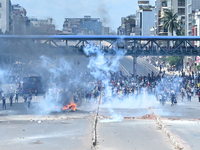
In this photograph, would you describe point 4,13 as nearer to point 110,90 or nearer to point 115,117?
point 110,90

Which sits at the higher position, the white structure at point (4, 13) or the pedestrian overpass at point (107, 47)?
the white structure at point (4, 13)

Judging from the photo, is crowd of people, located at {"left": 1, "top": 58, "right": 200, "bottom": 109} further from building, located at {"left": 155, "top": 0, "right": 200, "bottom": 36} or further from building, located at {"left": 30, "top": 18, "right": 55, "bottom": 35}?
building, located at {"left": 155, "top": 0, "right": 200, "bottom": 36}

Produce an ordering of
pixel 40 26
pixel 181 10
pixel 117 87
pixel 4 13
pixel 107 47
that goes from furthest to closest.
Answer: pixel 181 10 < pixel 4 13 < pixel 107 47 < pixel 117 87 < pixel 40 26

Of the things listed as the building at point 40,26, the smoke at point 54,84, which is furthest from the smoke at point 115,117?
the building at point 40,26

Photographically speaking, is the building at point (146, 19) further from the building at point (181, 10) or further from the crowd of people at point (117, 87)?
the crowd of people at point (117, 87)

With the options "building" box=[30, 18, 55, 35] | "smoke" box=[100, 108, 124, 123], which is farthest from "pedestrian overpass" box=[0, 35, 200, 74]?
"smoke" box=[100, 108, 124, 123]

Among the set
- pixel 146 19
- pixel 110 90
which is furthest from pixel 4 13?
pixel 146 19

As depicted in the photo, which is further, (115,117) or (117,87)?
(117,87)

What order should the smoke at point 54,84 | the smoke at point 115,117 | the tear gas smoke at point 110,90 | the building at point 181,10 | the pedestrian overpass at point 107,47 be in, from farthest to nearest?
the building at point 181,10 → the pedestrian overpass at point 107,47 → the tear gas smoke at point 110,90 → the smoke at point 54,84 → the smoke at point 115,117

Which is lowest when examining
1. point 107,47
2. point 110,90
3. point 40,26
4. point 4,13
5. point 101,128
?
point 101,128

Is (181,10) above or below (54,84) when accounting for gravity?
above

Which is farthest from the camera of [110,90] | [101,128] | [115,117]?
[110,90]

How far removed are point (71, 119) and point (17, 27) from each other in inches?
647

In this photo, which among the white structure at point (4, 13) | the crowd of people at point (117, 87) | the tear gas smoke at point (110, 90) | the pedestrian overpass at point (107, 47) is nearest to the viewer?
the tear gas smoke at point (110, 90)
